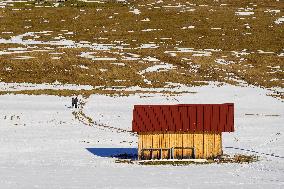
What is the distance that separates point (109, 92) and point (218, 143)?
33920mm

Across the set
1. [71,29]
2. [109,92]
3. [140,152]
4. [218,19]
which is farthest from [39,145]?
[218,19]

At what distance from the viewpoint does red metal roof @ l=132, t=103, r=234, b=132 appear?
33562mm

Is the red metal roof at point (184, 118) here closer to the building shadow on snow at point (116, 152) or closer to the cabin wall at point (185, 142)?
the cabin wall at point (185, 142)

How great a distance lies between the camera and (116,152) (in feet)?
120

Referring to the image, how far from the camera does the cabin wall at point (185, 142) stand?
1332 inches

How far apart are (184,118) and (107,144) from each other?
7780mm

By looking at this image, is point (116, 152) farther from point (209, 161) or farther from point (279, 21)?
point (279, 21)

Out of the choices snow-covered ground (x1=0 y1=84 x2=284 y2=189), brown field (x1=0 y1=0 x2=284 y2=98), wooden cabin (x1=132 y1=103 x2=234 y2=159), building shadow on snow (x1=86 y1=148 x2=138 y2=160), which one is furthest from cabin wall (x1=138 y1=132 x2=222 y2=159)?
brown field (x1=0 y1=0 x2=284 y2=98)

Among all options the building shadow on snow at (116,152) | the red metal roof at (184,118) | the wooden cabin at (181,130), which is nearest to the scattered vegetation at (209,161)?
the wooden cabin at (181,130)

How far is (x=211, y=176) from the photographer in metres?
29.1

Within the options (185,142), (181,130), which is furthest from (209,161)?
(181,130)

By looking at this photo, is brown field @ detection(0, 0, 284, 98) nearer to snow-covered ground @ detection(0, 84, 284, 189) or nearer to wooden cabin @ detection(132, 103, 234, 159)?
snow-covered ground @ detection(0, 84, 284, 189)

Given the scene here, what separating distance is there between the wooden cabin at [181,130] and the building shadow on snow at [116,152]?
1691mm

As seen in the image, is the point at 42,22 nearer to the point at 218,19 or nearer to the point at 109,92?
the point at 218,19
